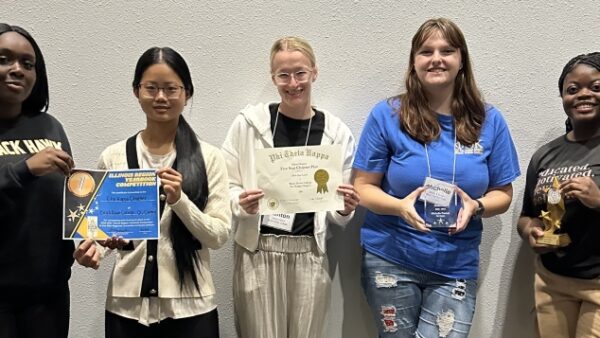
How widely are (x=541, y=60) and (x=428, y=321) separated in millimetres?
1222

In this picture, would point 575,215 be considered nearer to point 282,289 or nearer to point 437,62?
point 437,62

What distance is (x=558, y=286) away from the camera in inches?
80.6

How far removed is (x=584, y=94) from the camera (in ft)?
6.43

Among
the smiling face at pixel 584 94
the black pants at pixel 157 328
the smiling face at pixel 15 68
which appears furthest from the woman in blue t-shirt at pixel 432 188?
the smiling face at pixel 15 68

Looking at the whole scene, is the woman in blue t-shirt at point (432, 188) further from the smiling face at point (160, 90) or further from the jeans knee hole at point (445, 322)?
the smiling face at point (160, 90)

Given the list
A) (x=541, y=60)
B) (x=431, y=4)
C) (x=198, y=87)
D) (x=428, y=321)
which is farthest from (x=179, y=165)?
(x=541, y=60)

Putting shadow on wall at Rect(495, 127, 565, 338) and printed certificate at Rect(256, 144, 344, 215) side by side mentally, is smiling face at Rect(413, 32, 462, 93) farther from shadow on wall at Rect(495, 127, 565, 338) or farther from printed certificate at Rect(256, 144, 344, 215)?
shadow on wall at Rect(495, 127, 565, 338)

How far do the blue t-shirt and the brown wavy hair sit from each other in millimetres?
26

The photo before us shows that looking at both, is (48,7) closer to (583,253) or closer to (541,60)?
(541,60)

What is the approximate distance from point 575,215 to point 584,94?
0.42 metres

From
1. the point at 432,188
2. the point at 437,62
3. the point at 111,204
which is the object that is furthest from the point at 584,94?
the point at 111,204

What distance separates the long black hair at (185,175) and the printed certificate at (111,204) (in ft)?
0.48

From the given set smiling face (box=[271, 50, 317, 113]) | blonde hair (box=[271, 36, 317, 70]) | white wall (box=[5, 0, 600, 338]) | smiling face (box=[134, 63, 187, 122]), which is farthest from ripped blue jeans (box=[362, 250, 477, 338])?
smiling face (box=[134, 63, 187, 122])

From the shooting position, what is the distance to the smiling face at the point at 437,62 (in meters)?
1.99
